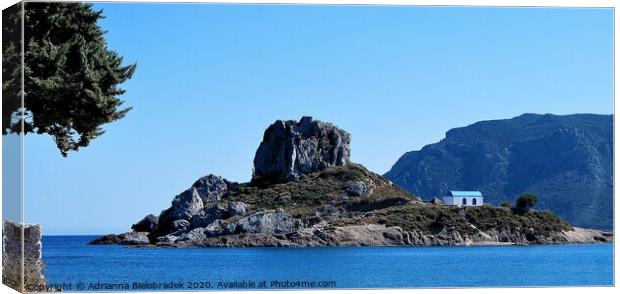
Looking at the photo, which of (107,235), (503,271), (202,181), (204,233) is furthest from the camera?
(107,235)

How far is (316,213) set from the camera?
73750mm

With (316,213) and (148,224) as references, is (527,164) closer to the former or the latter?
(316,213)

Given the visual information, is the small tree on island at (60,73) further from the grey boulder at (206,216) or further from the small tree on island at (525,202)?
the small tree on island at (525,202)

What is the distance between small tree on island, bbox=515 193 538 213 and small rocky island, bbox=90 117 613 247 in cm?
46

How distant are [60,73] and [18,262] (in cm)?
296

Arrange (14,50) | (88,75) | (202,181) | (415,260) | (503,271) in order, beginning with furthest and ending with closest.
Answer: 1. (202,181)
2. (415,260)
3. (503,271)
4. (88,75)
5. (14,50)

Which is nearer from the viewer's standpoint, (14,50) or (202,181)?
(14,50)

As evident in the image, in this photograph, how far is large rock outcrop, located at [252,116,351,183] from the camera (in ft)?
246

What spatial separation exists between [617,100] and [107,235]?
Answer: 2729 inches

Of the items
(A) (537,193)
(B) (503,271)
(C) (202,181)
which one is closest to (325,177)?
(C) (202,181)

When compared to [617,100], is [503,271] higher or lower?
lower

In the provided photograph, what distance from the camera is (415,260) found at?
47094 millimetres

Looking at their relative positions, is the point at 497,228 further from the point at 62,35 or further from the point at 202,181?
the point at 62,35

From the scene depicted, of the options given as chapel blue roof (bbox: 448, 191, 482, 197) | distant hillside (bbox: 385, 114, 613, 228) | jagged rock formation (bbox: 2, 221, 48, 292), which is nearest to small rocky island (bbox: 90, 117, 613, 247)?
chapel blue roof (bbox: 448, 191, 482, 197)
